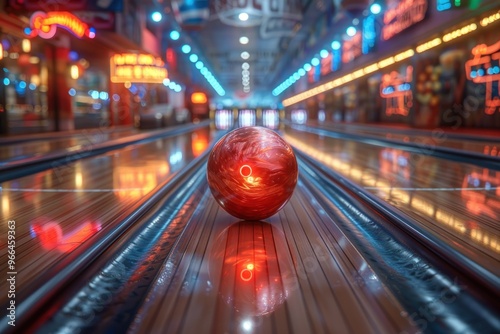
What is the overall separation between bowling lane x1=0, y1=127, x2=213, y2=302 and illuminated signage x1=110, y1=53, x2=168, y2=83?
326 inches

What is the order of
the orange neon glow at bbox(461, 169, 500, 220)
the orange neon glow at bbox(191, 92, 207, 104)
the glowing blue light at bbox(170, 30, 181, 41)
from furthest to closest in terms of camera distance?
the orange neon glow at bbox(191, 92, 207, 104)
the glowing blue light at bbox(170, 30, 181, 41)
the orange neon glow at bbox(461, 169, 500, 220)

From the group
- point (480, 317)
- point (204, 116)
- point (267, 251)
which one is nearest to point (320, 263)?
point (267, 251)

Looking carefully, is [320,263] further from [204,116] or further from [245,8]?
[204,116]

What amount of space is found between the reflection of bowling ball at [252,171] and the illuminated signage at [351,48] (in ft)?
44.9

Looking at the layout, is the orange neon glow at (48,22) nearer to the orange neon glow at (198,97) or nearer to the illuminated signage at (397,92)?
the illuminated signage at (397,92)

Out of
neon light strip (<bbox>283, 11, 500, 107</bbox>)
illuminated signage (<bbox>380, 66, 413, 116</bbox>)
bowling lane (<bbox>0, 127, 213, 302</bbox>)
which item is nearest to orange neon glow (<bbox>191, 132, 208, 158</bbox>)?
bowling lane (<bbox>0, 127, 213, 302</bbox>)

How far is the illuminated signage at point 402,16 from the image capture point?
9.97m

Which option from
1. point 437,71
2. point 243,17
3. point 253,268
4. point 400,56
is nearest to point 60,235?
point 253,268

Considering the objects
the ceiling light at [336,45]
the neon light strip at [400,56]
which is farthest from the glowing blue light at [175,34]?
the neon light strip at [400,56]

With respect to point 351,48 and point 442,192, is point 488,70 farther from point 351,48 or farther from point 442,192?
point 351,48

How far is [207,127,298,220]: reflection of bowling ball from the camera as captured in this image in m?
2.21

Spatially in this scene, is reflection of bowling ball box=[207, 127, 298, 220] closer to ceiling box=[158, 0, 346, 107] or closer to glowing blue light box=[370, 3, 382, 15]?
ceiling box=[158, 0, 346, 107]

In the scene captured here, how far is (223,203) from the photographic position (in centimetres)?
239

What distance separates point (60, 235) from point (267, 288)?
1.18 m
